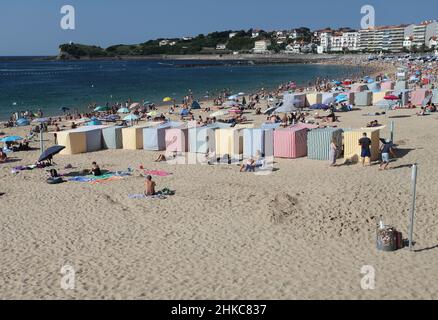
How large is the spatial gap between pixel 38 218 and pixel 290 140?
7.50m

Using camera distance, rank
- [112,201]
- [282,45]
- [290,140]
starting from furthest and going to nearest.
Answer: [282,45]
[290,140]
[112,201]

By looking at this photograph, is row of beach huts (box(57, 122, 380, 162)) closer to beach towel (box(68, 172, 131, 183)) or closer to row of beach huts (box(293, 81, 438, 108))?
beach towel (box(68, 172, 131, 183))

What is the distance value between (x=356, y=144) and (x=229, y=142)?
156 inches

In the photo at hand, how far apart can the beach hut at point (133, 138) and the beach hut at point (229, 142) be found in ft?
9.82

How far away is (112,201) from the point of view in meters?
11.5

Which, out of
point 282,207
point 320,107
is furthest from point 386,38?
point 282,207

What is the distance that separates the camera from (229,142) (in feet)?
51.5

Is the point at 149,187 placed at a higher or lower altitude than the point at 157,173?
higher

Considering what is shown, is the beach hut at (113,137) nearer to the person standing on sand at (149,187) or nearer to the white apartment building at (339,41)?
the person standing on sand at (149,187)

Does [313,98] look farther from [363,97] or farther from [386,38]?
[386,38]

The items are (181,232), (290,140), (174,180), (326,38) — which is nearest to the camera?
(181,232)
